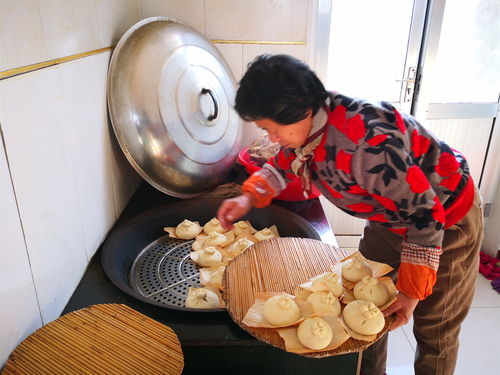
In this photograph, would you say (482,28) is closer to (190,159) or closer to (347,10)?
(347,10)

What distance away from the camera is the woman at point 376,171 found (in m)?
0.80

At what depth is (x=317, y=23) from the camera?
72.4 inches

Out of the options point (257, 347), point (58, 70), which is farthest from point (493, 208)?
point (58, 70)

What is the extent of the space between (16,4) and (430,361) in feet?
4.69

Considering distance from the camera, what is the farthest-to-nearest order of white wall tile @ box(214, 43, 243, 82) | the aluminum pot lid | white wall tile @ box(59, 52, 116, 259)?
1. white wall tile @ box(214, 43, 243, 82)
2. the aluminum pot lid
3. white wall tile @ box(59, 52, 116, 259)

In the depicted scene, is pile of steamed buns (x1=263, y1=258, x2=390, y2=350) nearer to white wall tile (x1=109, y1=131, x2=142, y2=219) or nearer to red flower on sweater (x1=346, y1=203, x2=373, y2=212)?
red flower on sweater (x1=346, y1=203, x2=373, y2=212)

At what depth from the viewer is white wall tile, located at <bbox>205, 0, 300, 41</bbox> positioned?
172 cm

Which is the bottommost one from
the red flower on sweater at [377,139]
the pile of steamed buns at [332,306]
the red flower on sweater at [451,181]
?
the pile of steamed buns at [332,306]

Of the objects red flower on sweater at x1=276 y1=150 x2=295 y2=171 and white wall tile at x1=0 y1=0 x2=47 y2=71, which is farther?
red flower on sweater at x1=276 y1=150 x2=295 y2=171

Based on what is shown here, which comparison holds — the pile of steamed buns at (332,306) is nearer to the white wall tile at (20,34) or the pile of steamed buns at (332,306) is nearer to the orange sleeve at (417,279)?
the orange sleeve at (417,279)

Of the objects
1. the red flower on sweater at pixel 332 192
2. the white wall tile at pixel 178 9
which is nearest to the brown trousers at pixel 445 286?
the red flower on sweater at pixel 332 192

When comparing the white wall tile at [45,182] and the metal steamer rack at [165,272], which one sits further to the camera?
the metal steamer rack at [165,272]

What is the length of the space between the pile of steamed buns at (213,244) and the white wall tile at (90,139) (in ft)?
0.80

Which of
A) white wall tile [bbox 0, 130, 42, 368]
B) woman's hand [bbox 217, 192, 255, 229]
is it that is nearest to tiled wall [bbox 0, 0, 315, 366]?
white wall tile [bbox 0, 130, 42, 368]
